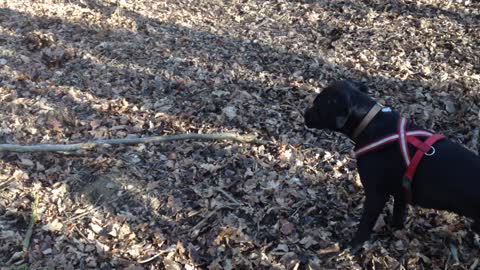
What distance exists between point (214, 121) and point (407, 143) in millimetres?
2921

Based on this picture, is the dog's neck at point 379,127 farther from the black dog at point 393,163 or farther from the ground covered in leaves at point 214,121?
the ground covered in leaves at point 214,121

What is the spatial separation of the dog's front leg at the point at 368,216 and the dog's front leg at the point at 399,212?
22cm

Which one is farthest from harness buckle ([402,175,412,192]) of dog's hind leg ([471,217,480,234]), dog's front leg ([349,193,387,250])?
dog's hind leg ([471,217,480,234])

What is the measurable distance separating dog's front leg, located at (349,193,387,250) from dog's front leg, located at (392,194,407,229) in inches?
8.6

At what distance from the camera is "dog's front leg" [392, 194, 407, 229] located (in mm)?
4258

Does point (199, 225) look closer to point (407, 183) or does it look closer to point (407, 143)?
point (407, 183)

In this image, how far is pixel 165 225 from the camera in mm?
4691

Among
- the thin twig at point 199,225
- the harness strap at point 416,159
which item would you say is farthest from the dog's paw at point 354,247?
the thin twig at point 199,225

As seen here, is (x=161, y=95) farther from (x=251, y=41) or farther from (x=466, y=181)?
(x=466, y=181)

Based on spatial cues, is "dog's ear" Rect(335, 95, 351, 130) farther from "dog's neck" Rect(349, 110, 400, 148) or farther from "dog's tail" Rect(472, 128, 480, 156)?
"dog's tail" Rect(472, 128, 480, 156)

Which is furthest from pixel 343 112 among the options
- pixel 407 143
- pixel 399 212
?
pixel 399 212

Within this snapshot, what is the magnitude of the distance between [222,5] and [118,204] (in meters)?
5.82

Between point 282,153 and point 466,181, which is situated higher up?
point 466,181

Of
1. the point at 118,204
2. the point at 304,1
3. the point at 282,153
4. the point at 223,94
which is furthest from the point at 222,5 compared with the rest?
the point at 118,204
